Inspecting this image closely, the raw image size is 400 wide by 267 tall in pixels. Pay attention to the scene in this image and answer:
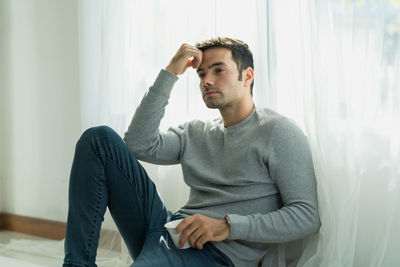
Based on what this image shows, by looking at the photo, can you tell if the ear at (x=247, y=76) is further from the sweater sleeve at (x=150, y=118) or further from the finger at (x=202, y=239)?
the finger at (x=202, y=239)

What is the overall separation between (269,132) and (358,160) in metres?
0.29

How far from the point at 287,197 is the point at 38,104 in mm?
1716

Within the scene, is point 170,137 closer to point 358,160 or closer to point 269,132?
point 269,132

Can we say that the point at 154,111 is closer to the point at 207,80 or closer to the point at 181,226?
the point at 207,80

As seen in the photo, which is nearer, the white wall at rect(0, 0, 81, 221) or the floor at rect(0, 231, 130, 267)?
the floor at rect(0, 231, 130, 267)

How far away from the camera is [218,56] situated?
1541mm

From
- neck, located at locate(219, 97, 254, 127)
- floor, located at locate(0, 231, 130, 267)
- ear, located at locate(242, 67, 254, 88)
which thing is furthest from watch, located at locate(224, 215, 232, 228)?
floor, located at locate(0, 231, 130, 267)

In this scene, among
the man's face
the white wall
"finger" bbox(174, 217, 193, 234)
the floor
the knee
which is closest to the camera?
"finger" bbox(174, 217, 193, 234)

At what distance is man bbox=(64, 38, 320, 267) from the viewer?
132cm

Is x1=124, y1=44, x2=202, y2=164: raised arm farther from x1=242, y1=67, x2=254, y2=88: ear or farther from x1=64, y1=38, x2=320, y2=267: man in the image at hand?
x1=242, y1=67, x2=254, y2=88: ear

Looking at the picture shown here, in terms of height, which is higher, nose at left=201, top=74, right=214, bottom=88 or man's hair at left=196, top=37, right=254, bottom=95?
man's hair at left=196, top=37, right=254, bottom=95

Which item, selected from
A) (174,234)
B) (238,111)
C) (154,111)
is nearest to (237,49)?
(238,111)

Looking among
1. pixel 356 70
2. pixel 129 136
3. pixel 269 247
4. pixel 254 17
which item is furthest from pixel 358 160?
pixel 129 136

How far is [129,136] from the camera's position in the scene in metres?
1.56
